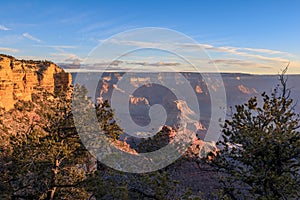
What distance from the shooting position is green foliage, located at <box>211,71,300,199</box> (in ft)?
34.7

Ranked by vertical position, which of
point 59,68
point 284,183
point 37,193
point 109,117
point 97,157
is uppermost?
point 59,68

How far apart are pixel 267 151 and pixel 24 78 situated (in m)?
48.1

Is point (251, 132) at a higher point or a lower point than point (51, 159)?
higher

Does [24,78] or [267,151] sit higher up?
[24,78]

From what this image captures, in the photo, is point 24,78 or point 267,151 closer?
point 267,151

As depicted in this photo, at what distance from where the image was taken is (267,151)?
10.8m

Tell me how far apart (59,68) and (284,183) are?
56382mm

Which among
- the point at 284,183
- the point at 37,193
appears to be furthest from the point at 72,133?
the point at 284,183

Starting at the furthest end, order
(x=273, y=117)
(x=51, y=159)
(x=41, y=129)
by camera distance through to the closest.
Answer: (x=41, y=129) → (x=51, y=159) → (x=273, y=117)

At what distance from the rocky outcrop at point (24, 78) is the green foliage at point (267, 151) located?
30952 millimetres

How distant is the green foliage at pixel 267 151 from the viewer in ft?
34.7

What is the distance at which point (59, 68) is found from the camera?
61344 millimetres

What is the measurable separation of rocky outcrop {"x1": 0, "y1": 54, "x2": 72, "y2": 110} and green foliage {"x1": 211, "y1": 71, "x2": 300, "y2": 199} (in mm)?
30952

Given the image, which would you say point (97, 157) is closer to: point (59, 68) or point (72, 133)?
point (72, 133)
